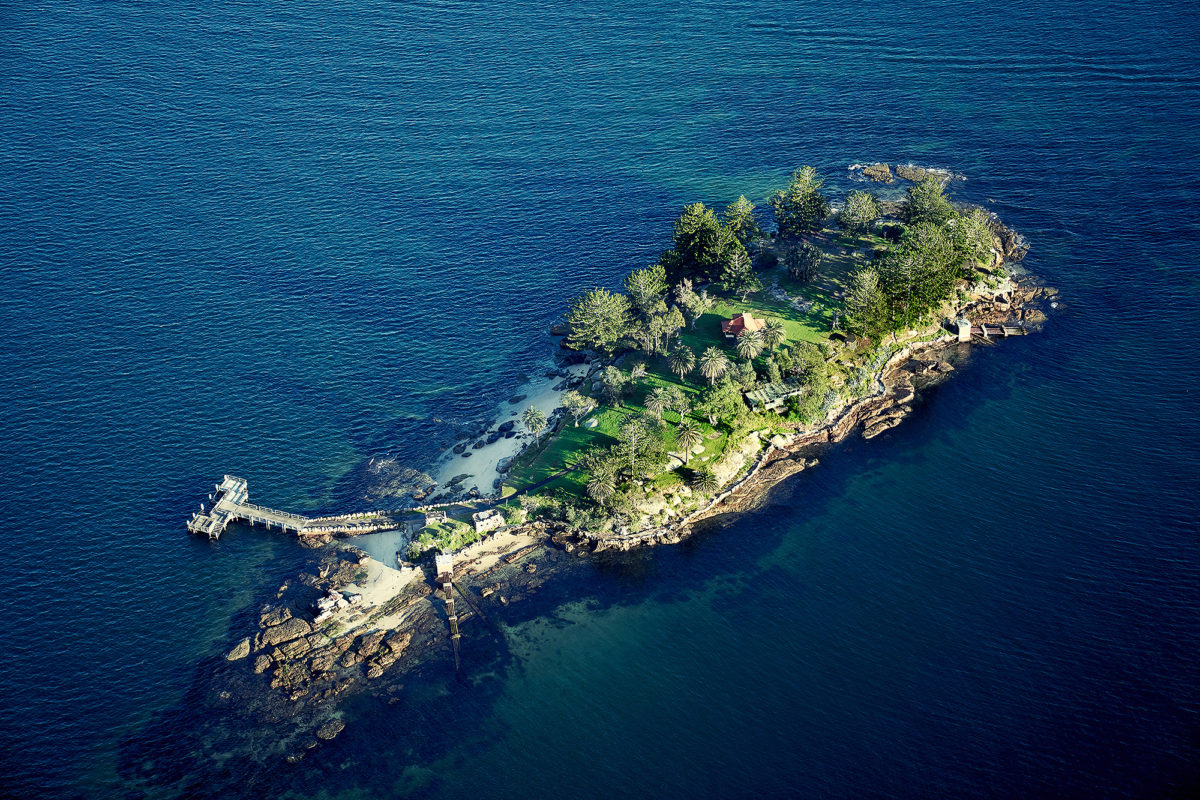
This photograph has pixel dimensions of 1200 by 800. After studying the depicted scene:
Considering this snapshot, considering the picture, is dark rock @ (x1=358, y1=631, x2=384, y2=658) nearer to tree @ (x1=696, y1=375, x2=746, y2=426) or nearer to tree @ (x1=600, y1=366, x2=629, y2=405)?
tree @ (x1=600, y1=366, x2=629, y2=405)

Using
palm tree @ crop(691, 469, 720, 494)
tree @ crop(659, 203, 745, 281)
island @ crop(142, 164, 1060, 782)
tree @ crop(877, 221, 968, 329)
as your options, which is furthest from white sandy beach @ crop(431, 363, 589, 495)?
tree @ crop(877, 221, 968, 329)

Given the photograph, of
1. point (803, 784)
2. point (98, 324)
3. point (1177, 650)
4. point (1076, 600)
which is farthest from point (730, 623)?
point (98, 324)

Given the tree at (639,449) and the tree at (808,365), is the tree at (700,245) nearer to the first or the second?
the tree at (808,365)

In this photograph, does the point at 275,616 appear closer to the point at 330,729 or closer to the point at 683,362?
the point at 330,729

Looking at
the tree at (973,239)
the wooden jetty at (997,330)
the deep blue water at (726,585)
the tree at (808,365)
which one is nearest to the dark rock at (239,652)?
the deep blue water at (726,585)

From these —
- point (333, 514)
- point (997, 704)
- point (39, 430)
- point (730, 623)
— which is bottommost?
point (997, 704)

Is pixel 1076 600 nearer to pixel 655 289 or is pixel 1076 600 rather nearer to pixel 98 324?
pixel 655 289
